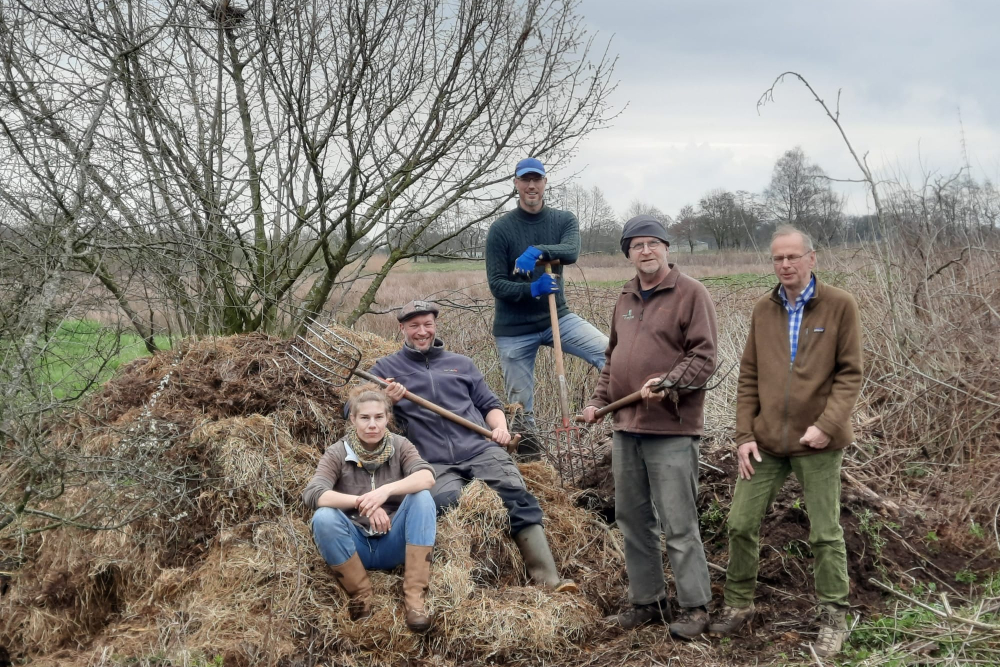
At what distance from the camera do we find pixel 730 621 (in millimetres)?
3932

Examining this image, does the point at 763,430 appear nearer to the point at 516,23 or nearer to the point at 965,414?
the point at 965,414

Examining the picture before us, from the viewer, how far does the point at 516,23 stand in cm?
792

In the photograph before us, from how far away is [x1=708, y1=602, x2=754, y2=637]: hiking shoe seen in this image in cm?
390

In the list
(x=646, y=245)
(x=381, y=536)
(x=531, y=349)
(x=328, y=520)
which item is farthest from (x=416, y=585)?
(x=531, y=349)

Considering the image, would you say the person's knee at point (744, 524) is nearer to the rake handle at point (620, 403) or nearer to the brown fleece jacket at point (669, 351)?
the brown fleece jacket at point (669, 351)

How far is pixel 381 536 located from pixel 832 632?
2.18 metres

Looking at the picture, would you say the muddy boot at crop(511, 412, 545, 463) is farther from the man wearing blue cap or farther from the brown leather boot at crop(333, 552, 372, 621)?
the brown leather boot at crop(333, 552, 372, 621)

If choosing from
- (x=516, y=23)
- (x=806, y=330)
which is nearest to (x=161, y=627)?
(x=806, y=330)

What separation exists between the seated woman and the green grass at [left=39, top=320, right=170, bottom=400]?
1.71m

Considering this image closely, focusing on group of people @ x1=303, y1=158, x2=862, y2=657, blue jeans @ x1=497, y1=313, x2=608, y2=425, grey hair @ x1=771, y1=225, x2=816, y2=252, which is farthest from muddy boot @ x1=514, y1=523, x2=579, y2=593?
grey hair @ x1=771, y1=225, x2=816, y2=252

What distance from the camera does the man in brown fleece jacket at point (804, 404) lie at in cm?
352

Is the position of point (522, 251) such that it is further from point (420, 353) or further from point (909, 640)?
point (909, 640)

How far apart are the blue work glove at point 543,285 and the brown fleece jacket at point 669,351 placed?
1363 millimetres

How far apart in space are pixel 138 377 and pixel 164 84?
231cm
